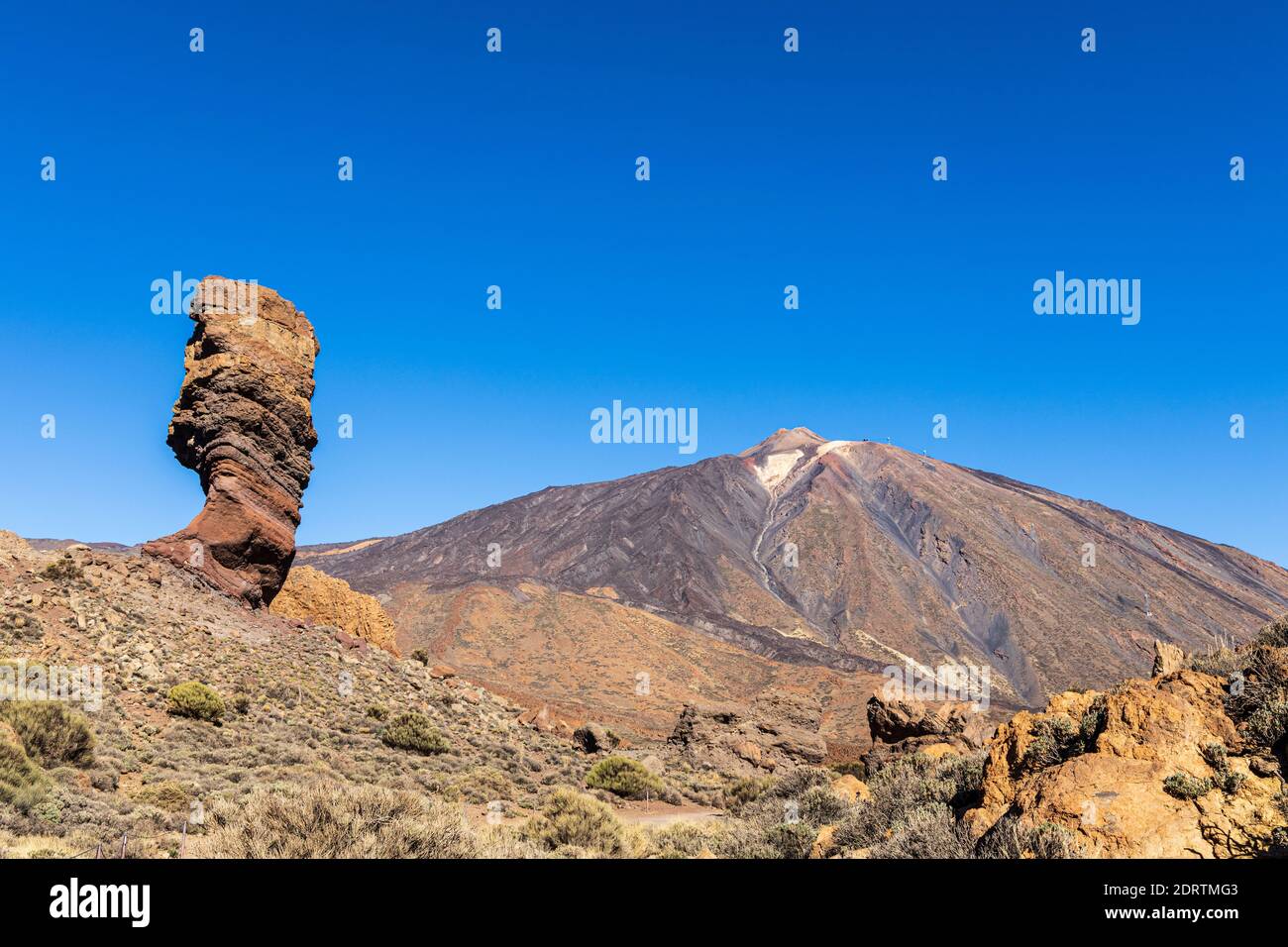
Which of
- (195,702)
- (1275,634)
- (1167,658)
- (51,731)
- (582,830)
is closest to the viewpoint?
(1275,634)

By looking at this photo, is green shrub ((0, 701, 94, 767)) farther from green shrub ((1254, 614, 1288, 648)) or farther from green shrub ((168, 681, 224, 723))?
green shrub ((1254, 614, 1288, 648))

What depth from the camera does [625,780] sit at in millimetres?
20938

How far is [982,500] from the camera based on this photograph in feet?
424

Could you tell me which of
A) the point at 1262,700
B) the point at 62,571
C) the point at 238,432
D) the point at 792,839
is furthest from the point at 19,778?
the point at 238,432

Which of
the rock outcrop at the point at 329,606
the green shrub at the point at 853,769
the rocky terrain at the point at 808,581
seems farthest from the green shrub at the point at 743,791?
the rocky terrain at the point at 808,581

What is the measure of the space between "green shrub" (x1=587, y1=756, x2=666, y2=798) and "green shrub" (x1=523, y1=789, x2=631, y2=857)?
9410mm

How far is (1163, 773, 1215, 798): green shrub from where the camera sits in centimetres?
604

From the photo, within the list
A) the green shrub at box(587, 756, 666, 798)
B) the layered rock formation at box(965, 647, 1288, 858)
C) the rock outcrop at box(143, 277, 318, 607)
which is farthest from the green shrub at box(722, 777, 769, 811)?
the rock outcrop at box(143, 277, 318, 607)

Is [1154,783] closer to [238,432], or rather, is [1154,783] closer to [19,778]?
[19,778]

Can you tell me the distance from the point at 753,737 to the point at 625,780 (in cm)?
867

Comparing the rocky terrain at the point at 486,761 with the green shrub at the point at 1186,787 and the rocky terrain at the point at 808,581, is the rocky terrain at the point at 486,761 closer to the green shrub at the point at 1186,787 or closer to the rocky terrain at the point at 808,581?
the green shrub at the point at 1186,787

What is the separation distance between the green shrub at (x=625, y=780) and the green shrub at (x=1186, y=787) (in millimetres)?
16125

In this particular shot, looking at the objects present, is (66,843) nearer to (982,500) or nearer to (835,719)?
(835,719)
